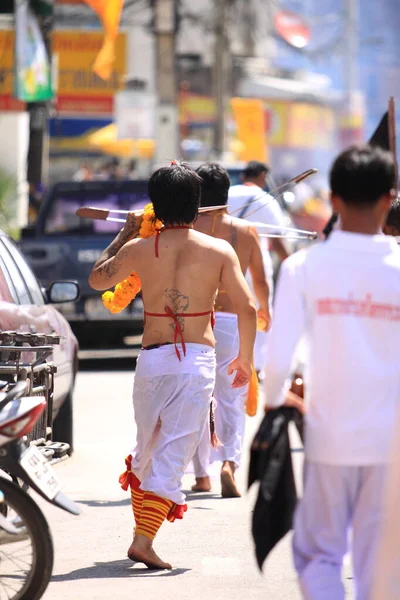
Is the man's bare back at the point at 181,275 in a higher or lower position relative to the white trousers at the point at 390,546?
higher

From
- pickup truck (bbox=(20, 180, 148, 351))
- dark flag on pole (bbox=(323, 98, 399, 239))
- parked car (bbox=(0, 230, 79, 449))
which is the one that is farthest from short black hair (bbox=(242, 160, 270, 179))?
pickup truck (bbox=(20, 180, 148, 351))

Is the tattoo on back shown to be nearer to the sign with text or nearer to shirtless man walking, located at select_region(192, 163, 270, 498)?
shirtless man walking, located at select_region(192, 163, 270, 498)

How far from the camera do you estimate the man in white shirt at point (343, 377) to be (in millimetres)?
4480

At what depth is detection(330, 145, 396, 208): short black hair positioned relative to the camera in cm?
459

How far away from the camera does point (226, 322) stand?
8.42 metres

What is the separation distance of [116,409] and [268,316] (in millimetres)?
4057

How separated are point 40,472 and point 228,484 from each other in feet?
9.75

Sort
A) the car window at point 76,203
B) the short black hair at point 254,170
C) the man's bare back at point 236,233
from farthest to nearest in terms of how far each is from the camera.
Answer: the car window at point 76,203 < the short black hair at point 254,170 < the man's bare back at point 236,233

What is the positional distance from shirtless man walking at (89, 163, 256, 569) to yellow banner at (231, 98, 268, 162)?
83.6ft

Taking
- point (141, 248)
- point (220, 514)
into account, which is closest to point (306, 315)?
point (141, 248)

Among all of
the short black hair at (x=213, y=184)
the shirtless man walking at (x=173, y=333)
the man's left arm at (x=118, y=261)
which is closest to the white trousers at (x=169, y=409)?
the shirtless man walking at (x=173, y=333)

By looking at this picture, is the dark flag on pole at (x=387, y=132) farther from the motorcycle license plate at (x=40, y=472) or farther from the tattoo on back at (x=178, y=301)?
the motorcycle license plate at (x=40, y=472)

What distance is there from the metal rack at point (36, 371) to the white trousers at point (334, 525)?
2.10 metres

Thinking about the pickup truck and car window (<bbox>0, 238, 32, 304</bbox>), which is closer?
car window (<bbox>0, 238, 32, 304</bbox>)
